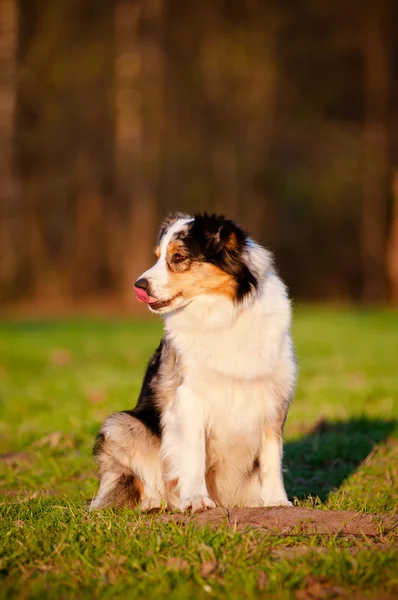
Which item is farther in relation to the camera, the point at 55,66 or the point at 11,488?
the point at 55,66

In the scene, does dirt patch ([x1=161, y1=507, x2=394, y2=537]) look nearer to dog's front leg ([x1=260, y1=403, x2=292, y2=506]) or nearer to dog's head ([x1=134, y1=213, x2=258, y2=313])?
dog's front leg ([x1=260, y1=403, x2=292, y2=506])

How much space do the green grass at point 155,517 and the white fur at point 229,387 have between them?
42 centimetres

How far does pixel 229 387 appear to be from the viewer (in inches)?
217

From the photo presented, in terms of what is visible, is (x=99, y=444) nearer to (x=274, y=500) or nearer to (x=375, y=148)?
(x=274, y=500)

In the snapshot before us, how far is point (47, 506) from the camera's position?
18.5 feet

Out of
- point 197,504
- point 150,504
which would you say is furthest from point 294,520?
point 150,504

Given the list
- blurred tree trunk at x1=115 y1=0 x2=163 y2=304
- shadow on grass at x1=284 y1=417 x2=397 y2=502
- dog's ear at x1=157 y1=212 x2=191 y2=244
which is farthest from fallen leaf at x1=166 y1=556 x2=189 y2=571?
blurred tree trunk at x1=115 y1=0 x2=163 y2=304

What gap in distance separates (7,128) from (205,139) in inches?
382

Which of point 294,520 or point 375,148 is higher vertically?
point 375,148

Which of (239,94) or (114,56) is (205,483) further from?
(239,94)

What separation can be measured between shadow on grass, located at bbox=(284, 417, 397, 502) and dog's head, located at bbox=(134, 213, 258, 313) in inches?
72.4

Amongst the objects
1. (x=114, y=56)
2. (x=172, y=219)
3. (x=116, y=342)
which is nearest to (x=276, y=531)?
(x=172, y=219)

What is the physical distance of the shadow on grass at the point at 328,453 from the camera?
6883 millimetres

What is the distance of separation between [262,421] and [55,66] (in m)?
27.8
